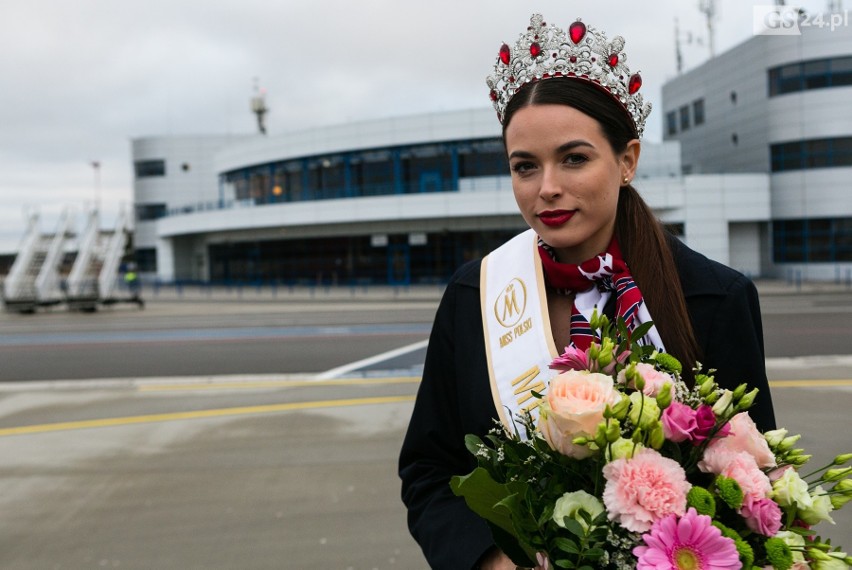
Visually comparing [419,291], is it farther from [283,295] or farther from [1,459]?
[1,459]

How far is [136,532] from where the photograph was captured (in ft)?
16.0

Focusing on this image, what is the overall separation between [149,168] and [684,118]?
46960mm

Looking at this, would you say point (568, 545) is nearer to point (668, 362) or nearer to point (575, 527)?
point (575, 527)

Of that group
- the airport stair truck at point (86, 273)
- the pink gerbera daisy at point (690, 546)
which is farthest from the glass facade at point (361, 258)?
the pink gerbera daisy at point (690, 546)

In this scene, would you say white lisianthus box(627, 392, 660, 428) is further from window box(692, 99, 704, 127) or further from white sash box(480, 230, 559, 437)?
window box(692, 99, 704, 127)

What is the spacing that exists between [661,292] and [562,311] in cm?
34

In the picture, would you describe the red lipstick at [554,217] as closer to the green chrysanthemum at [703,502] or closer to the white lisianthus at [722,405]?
the white lisianthus at [722,405]

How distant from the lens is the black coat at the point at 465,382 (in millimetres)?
1768

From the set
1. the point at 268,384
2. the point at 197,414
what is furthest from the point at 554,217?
the point at 268,384

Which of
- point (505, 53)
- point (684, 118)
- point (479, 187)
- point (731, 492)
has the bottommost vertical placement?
point (731, 492)

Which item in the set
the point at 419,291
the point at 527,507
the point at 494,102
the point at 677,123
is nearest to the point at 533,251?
the point at 494,102

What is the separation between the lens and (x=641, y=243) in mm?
1896

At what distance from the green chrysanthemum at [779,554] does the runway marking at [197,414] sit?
7.77 m

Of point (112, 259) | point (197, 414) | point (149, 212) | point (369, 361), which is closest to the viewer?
point (197, 414)
